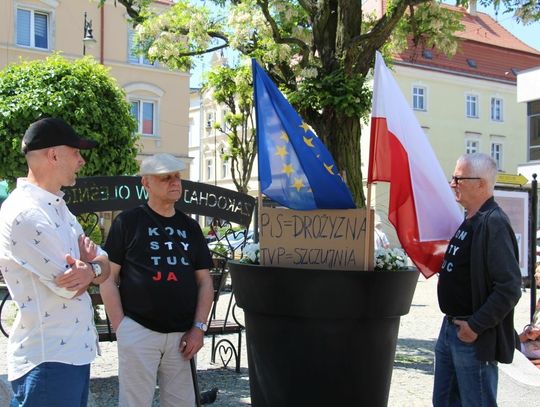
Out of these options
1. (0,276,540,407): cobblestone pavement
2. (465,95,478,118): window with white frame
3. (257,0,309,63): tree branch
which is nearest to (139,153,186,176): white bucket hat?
(0,276,540,407): cobblestone pavement

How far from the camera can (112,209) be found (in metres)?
6.45

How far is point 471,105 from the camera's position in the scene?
4000cm

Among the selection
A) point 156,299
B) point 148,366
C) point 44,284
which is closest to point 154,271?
point 156,299

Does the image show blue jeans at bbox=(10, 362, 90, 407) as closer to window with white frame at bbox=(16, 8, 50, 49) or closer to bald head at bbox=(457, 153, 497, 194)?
bald head at bbox=(457, 153, 497, 194)

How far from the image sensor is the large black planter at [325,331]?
3.67 meters

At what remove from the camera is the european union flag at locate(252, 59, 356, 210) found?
13.1ft

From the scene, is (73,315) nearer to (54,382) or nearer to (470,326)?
(54,382)

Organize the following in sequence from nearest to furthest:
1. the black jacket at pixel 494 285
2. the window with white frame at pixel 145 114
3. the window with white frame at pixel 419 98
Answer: the black jacket at pixel 494 285, the window with white frame at pixel 145 114, the window with white frame at pixel 419 98

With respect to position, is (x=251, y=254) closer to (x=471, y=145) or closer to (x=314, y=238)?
(x=314, y=238)

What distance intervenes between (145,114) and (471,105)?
761 inches

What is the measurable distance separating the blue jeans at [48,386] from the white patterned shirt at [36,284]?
0.09 ft

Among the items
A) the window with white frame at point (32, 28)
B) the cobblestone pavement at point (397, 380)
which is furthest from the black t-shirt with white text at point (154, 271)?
the window with white frame at point (32, 28)

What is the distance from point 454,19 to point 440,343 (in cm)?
541

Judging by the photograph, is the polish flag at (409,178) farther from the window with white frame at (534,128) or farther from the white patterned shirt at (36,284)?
the window with white frame at (534,128)
